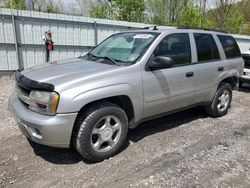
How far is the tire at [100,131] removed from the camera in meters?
3.07

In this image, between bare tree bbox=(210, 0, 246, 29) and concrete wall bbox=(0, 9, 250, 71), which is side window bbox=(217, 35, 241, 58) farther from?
bare tree bbox=(210, 0, 246, 29)

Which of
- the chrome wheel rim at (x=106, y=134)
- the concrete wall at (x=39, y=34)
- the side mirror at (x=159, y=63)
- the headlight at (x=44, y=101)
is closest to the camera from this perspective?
the headlight at (x=44, y=101)

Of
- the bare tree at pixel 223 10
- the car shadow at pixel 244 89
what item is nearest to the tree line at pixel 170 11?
the bare tree at pixel 223 10

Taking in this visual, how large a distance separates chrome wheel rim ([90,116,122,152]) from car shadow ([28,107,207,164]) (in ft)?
0.98

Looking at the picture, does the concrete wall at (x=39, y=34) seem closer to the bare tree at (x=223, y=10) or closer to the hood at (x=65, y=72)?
the hood at (x=65, y=72)

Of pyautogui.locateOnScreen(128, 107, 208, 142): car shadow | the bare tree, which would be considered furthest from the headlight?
the bare tree

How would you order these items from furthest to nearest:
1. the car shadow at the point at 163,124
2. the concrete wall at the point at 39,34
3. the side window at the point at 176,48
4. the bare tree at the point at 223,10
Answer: the bare tree at the point at 223,10, the concrete wall at the point at 39,34, the car shadow at the point at 163,124, the side window at the point at 176,48

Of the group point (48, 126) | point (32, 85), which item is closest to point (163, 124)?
point (48, 126)

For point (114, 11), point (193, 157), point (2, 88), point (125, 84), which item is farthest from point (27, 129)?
point (114, 11)

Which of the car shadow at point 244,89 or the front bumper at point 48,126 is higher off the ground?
the front bumper at point 48,126

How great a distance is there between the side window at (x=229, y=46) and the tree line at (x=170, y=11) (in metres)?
12.0

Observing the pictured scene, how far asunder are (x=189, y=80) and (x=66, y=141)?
2.35 m

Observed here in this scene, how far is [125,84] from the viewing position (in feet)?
10.9

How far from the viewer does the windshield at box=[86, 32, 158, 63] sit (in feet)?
12.1
